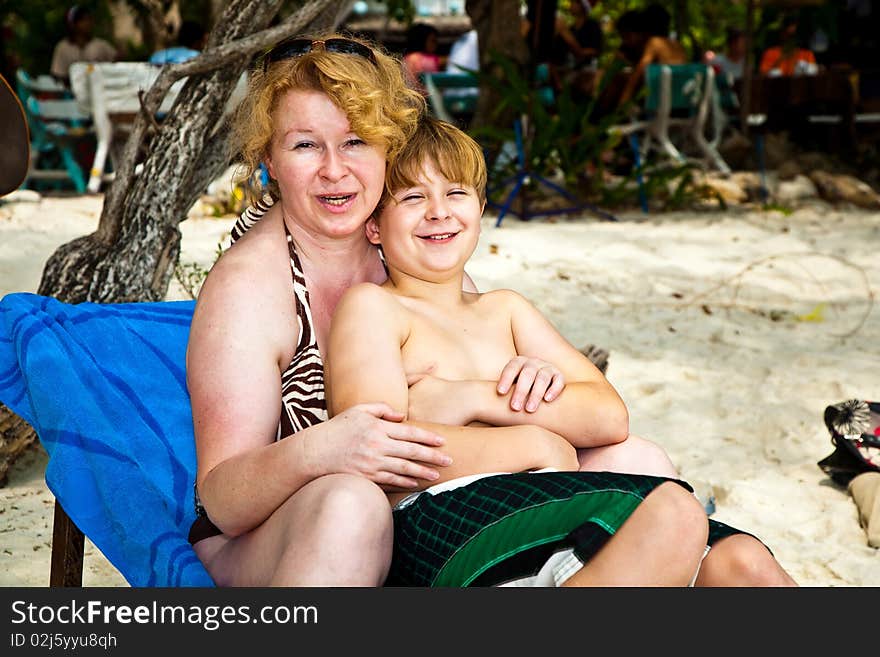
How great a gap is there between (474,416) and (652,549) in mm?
450

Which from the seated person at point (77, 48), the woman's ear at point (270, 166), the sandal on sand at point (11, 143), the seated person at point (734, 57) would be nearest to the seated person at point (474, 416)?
the woman's ear at point (270, 166)

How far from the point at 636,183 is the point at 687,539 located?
7284 millimetres

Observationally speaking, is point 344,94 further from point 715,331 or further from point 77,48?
point 77,48

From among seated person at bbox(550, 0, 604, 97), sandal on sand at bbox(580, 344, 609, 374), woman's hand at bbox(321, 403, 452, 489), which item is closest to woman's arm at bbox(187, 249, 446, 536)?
woman's hand at bbox(321, 403, 452, 489)

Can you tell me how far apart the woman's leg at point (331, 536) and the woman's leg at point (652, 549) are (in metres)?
0.31

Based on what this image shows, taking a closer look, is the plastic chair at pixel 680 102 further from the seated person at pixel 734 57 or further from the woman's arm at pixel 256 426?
the woman's arm at pixel 256 426

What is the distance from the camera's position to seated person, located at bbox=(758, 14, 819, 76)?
988cm

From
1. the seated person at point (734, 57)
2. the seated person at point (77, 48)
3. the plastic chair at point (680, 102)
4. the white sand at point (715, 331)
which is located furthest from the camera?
the seated person at point (734, 57)

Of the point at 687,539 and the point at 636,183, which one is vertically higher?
the point at 687,539

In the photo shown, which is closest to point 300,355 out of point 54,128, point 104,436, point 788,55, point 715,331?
point 104,436

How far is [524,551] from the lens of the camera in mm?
1636

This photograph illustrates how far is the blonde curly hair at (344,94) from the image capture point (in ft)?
6.35

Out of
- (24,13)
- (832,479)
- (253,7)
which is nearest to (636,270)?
(832,479)
